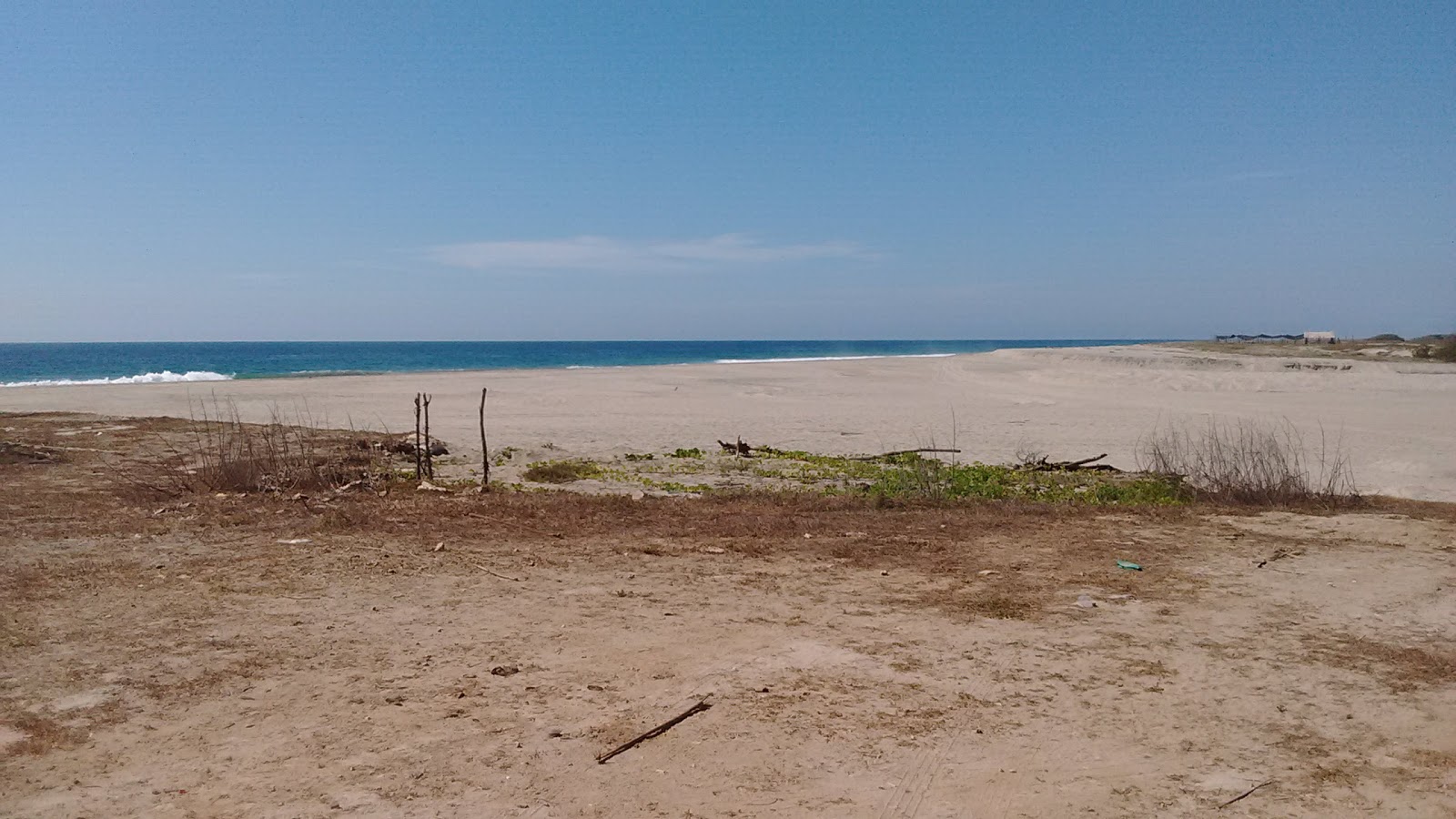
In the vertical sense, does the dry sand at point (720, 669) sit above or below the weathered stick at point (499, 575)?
below

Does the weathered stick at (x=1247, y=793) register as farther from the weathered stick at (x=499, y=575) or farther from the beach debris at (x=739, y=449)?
the beach debris at (x=739, y=449)

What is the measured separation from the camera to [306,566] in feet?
25.6

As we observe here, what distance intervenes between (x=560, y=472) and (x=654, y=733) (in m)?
8.55

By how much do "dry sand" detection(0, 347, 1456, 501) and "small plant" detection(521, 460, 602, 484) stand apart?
2.42m

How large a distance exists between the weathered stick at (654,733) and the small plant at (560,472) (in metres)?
7.97

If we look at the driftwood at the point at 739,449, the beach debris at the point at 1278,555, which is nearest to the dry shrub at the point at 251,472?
the driftwood at the point at 739,449

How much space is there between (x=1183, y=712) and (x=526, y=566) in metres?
4.98

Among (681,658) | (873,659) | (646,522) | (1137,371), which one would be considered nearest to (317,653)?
(681,658)

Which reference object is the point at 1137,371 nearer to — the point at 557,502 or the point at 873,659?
the point at 557,502

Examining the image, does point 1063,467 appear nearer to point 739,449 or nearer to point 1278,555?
point 739,449

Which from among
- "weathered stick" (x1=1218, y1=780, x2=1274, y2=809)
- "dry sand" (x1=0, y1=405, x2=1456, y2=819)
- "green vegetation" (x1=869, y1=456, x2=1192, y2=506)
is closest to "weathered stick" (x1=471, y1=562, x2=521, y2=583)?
"dry sand" (x1=0, y1=405, x2=1456, y2=819)

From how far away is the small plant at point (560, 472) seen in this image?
504 inches

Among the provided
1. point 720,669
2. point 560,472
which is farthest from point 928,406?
point 720,669

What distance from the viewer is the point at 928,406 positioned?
83.9 ft
